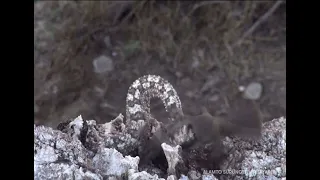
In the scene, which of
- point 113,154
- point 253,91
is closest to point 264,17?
point 253,91

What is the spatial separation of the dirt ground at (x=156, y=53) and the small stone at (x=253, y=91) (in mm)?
21

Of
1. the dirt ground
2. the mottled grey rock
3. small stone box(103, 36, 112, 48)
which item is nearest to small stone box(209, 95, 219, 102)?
the dirt ground

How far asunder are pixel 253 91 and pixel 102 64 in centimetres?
39

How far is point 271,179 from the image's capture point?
817 mm

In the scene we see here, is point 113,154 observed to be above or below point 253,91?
below

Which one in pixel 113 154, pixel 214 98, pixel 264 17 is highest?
pixel 264 17

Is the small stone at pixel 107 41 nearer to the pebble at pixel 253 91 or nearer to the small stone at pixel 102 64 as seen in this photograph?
the small stone at pixel 102 64

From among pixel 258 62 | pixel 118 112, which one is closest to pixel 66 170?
pixel 118 112

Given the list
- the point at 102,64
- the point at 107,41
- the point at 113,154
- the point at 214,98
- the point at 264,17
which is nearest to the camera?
the point at 113,154

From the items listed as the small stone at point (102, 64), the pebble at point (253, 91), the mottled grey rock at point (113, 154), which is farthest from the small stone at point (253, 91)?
the small stone at point (102, 64)

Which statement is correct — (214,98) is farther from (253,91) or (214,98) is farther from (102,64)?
(102,64)

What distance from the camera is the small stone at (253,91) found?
113cm

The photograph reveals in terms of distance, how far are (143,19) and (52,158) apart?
847 mm

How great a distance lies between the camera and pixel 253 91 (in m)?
1.18
